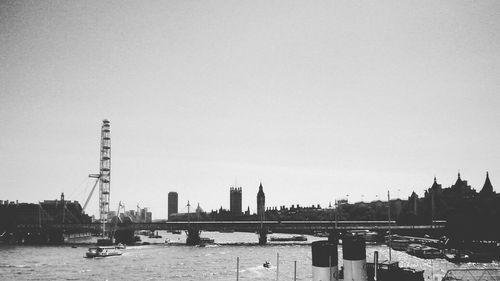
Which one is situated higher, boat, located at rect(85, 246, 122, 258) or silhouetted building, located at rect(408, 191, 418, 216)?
silhouetted building, located at rect(408, 191, 418, 216)

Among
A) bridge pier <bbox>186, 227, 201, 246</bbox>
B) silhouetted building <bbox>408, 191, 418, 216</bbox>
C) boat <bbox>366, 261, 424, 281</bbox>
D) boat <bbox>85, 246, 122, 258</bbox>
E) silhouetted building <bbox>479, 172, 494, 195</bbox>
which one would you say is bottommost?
bridge pier <bbox>186, 227, 201, 246</bbox>

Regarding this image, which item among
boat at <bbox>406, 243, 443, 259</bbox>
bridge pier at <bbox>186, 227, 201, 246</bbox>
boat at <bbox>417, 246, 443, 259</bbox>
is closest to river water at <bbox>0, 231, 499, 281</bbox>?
boat at <bbox>417, 246, 443, 259</bbox>

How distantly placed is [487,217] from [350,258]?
8343 centimetres

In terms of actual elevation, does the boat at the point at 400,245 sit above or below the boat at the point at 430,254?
below


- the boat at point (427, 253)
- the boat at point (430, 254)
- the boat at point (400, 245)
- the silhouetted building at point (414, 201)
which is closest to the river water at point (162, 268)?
the boat at point (430, 254)

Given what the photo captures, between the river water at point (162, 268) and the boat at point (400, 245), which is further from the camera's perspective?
the boat at point (400, 245)

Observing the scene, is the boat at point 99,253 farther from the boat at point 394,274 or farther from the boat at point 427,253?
the boat at point 394,274

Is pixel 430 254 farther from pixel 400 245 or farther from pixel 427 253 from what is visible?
pixel 400 245

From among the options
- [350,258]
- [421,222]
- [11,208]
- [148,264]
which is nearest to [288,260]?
[148,264]

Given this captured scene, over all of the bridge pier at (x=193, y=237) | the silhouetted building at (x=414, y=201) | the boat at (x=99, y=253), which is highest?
the silhouetted building at (x=414, y=201)

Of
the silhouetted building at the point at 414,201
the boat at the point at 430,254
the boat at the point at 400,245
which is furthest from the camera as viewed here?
the silhouetted building at the point at 414,201

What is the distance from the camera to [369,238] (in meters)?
132

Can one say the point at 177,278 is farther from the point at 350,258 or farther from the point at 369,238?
the point at 369,238

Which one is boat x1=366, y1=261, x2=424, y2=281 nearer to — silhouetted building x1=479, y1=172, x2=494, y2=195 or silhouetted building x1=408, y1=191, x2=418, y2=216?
silhouetted building x1=479, y1=172, x2=494, y2=195
